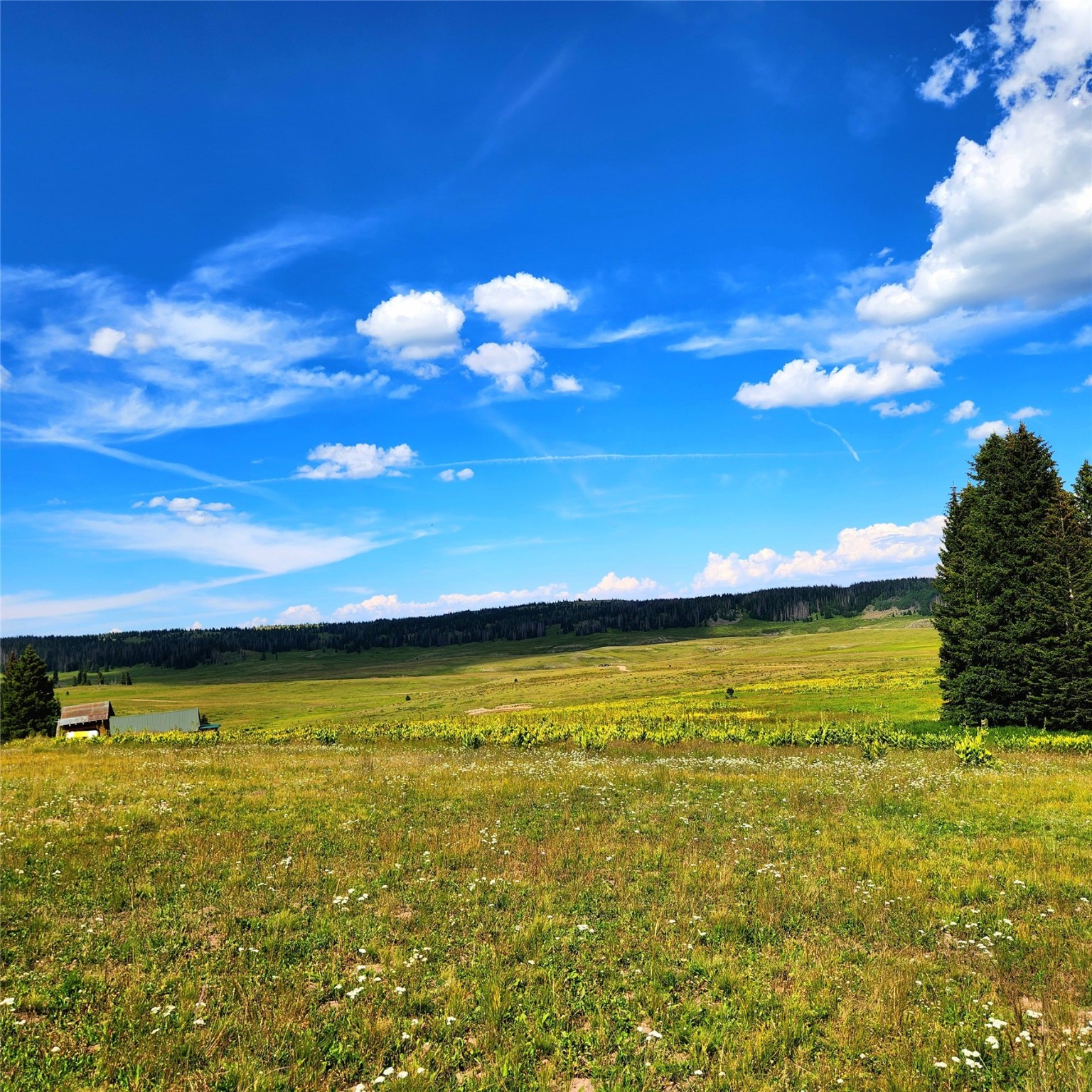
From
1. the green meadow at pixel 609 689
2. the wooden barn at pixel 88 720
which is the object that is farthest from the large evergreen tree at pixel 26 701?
the green meadow at pixel 609 689

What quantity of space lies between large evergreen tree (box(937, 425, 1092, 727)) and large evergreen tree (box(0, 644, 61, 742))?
99.6 meters

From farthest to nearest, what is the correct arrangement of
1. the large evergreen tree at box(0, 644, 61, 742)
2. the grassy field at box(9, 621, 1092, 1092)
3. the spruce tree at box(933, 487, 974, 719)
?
the large evergreen tree at box(0, 644, 61, 742) < the spruce tree at box(933, 487, 974, 719) < the grassy field at box(9, 621, 1092, 1092)

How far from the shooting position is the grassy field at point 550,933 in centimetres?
732

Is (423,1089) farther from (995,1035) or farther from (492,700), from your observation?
(492,700)

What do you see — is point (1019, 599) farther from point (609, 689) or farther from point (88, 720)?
point (88, 720)

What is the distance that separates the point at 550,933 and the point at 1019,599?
4447 cm

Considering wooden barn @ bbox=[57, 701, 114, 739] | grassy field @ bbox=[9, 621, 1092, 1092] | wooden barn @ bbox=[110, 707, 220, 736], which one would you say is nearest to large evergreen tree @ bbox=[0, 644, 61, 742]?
wooden barn @ bbox=[57, 701, 114, 739]

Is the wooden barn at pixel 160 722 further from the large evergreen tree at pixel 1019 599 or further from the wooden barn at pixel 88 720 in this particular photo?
the large evergreen tree at pixel 1019 599

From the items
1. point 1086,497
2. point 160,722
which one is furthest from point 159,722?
point 1086,497

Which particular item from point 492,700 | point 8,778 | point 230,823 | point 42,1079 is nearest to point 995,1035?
point 42,1079

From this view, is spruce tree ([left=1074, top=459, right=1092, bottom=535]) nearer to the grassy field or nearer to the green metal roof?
the grassy field

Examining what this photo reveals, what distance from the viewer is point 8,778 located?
26.2 metres

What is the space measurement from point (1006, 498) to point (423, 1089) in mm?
50561

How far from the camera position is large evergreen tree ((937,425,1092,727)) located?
39062 millimetres
